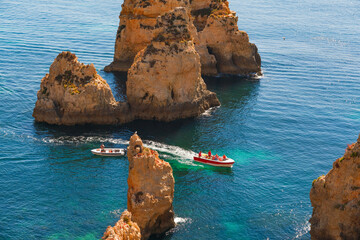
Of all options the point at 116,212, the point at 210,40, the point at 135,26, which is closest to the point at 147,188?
the point at 116,212

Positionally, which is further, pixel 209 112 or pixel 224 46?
pixel 224 46

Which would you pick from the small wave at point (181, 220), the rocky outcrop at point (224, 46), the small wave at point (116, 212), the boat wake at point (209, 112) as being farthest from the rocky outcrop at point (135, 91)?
the small wave at point (181, 220)

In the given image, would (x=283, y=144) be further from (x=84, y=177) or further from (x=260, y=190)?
(x=84, y=177)

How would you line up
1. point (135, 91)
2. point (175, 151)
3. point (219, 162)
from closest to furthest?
point (219, 162)
point (175, 151)
point (135, 91)

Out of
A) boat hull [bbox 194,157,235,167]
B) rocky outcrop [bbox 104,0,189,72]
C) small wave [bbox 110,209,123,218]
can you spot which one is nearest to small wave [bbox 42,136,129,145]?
boat hull [bbox 194,157,235,167]

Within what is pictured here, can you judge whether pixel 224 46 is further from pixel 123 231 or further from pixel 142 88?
pixel 123 231

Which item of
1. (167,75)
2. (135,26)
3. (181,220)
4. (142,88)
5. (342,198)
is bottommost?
(181,220)

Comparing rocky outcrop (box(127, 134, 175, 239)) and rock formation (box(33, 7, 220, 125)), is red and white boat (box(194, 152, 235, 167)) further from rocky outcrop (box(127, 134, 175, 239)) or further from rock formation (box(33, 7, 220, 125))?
rocky outcrop (box(127, 134, 175, 239))
